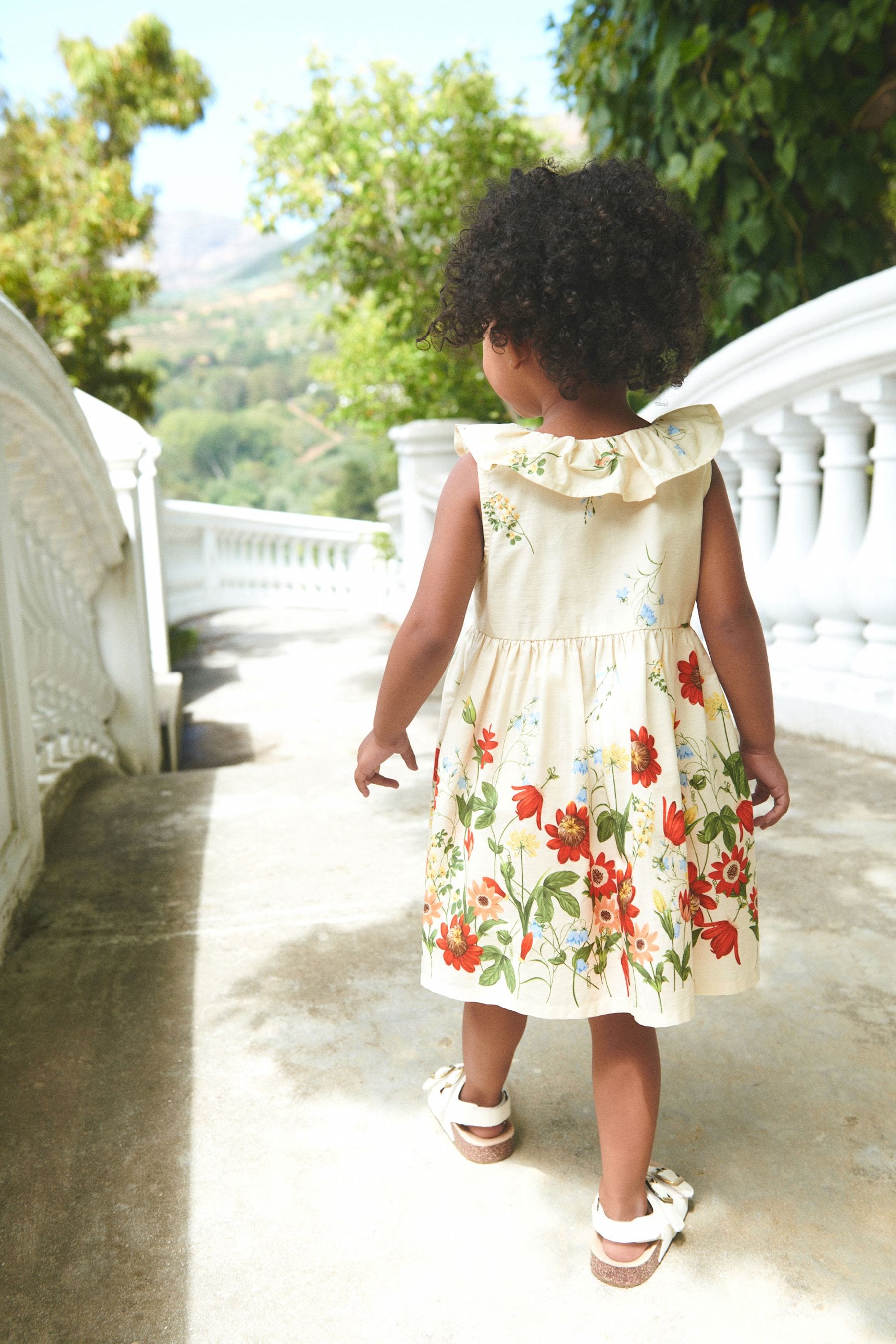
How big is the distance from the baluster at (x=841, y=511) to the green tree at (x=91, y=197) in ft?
24.6

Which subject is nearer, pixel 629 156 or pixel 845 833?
pixel 845 833

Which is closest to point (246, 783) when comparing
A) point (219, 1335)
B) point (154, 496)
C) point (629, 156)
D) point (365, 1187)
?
point (365, 1187)

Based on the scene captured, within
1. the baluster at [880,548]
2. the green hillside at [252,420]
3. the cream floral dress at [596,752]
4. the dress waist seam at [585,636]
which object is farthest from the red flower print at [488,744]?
the green hillside at [252,420]

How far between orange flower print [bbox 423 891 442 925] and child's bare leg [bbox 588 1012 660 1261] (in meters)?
0.21

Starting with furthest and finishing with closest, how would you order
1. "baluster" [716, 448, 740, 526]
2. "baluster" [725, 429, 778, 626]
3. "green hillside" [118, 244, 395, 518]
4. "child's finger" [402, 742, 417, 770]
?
"green hillside" [118, 244, 395, 518], "baluster" [716, 448, 740, 526], "baluster" [725, 429, 778, 626], "child's finger" [402, 742, 417, 770]

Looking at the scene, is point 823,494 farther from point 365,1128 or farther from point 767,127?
point 365,1128

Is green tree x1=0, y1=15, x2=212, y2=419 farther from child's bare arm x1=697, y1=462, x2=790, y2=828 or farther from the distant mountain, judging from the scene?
the distant mountain

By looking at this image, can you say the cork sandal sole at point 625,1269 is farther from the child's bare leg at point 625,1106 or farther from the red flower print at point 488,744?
the red flower print at point 488,744

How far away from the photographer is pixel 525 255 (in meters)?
1.11

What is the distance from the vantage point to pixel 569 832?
1141 mm

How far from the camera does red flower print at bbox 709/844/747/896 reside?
46.3 inches

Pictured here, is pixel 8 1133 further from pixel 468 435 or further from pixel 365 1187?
pixel 468 435

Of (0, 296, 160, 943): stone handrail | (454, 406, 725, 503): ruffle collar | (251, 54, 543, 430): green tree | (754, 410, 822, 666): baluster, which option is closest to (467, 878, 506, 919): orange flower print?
(454, 406, 725, 503): ruffle collar

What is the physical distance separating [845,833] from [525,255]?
1559 mm
